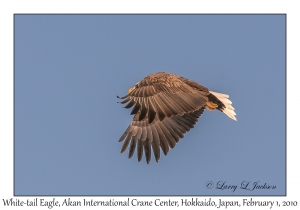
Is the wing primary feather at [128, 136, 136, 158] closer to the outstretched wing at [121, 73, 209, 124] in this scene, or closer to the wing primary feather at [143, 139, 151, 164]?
the wing primary feather at [143, 139, 151, 164]

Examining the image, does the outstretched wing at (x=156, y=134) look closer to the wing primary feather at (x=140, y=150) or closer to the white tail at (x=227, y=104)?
the wing primary feather at (x=140, y=150)

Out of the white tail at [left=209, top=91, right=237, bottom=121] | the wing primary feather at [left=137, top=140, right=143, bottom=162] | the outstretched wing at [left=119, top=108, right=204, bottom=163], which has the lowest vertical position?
the wing primary feather at [left=137, top=140, right=143, bottom=162]

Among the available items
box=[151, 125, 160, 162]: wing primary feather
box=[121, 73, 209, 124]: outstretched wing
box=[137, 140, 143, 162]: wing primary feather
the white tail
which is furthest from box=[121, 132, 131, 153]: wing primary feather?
the white tail

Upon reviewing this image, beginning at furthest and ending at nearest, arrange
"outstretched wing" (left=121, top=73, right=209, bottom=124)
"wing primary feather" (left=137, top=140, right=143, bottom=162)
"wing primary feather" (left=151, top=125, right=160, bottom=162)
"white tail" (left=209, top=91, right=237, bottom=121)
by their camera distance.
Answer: "white tail" (left=209, top=91, right=237, bottom=121) < "wing primary feather" (left=137, top=140, right=143, bottom=162) < "wing primary feather" (left=151, top=125, right=160, bottom=162) < "outstretched wing" (left=121, top=73, right=209, bottom=124)

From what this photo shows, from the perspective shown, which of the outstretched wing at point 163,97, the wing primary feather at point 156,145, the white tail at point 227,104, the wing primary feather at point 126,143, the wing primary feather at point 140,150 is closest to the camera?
→ the outstretched wing at point 163,97

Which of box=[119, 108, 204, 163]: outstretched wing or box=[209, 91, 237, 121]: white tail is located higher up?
box=[209, 91, 237, 121]: white tail

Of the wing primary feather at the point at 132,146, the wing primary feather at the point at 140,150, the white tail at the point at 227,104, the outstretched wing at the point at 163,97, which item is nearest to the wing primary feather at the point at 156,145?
the wing primary feather at the point at 140,150
